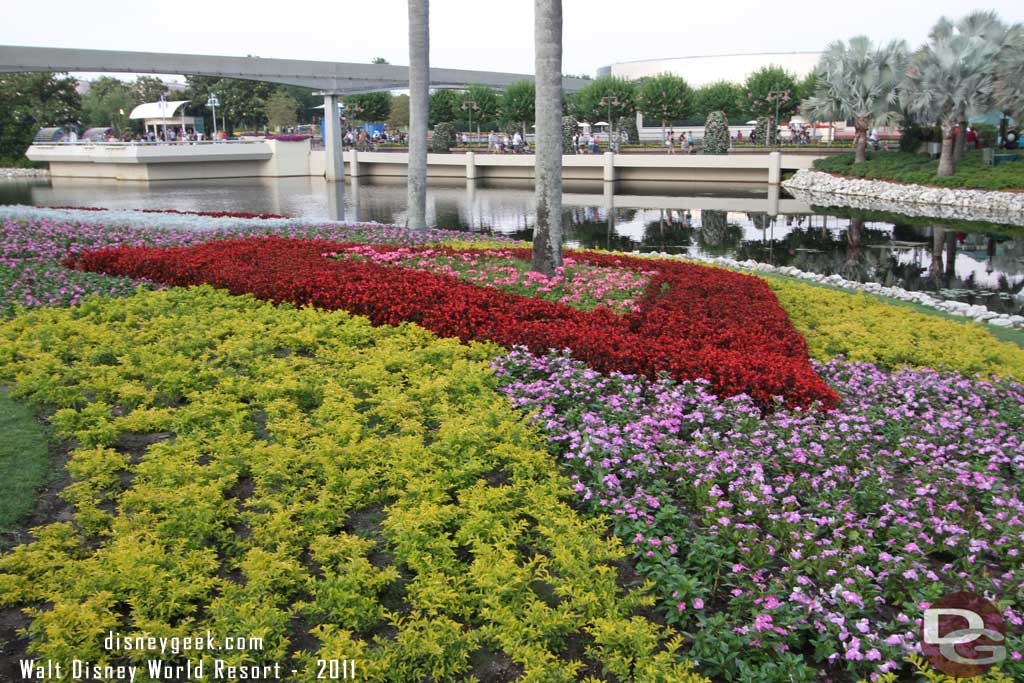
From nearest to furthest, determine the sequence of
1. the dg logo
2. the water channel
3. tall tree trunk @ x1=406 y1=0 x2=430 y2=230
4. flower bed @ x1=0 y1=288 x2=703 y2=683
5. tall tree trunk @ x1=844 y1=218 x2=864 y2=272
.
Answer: the dg logo < flower bed @ x1=0 y1=288 x2=703 y2=683 < tall tree trunk @ x1=406 y1=0 x2=430 y2=230 < the water channel < tall tree trunk @ x1=844 y1=218 x2=864 y2=272

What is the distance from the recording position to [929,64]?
30516 millimetres

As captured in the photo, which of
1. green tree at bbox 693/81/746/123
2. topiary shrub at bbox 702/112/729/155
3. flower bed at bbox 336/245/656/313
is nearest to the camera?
flower bed at bbox 336/245/656/313

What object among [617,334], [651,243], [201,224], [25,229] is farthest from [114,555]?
[651,243]

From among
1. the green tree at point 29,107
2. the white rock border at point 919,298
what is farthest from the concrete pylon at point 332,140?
the white rock border at point 919,298

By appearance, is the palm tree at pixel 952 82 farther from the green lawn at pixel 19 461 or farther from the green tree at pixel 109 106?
the green tree at pixel 109 106

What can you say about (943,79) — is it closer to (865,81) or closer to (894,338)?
(865,81)

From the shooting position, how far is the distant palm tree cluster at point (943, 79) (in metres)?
29.0

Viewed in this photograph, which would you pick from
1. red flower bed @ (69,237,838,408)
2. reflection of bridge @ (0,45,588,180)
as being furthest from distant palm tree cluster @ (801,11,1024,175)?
reflection of bridge @ (0,45,588,180)

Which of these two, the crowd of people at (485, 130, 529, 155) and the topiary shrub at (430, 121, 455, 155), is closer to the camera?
the crowd of people at (485, 130, 529, 155)

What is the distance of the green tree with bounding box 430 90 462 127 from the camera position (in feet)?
198

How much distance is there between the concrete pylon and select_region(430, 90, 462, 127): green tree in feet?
46.2

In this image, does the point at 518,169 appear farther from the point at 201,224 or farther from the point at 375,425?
the point at 375,425

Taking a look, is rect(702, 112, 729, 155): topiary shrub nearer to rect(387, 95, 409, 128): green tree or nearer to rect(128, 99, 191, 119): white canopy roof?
rect(128, 99, 191, 119): white canopy roof

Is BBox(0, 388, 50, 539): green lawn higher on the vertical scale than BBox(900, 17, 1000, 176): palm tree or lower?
lower
